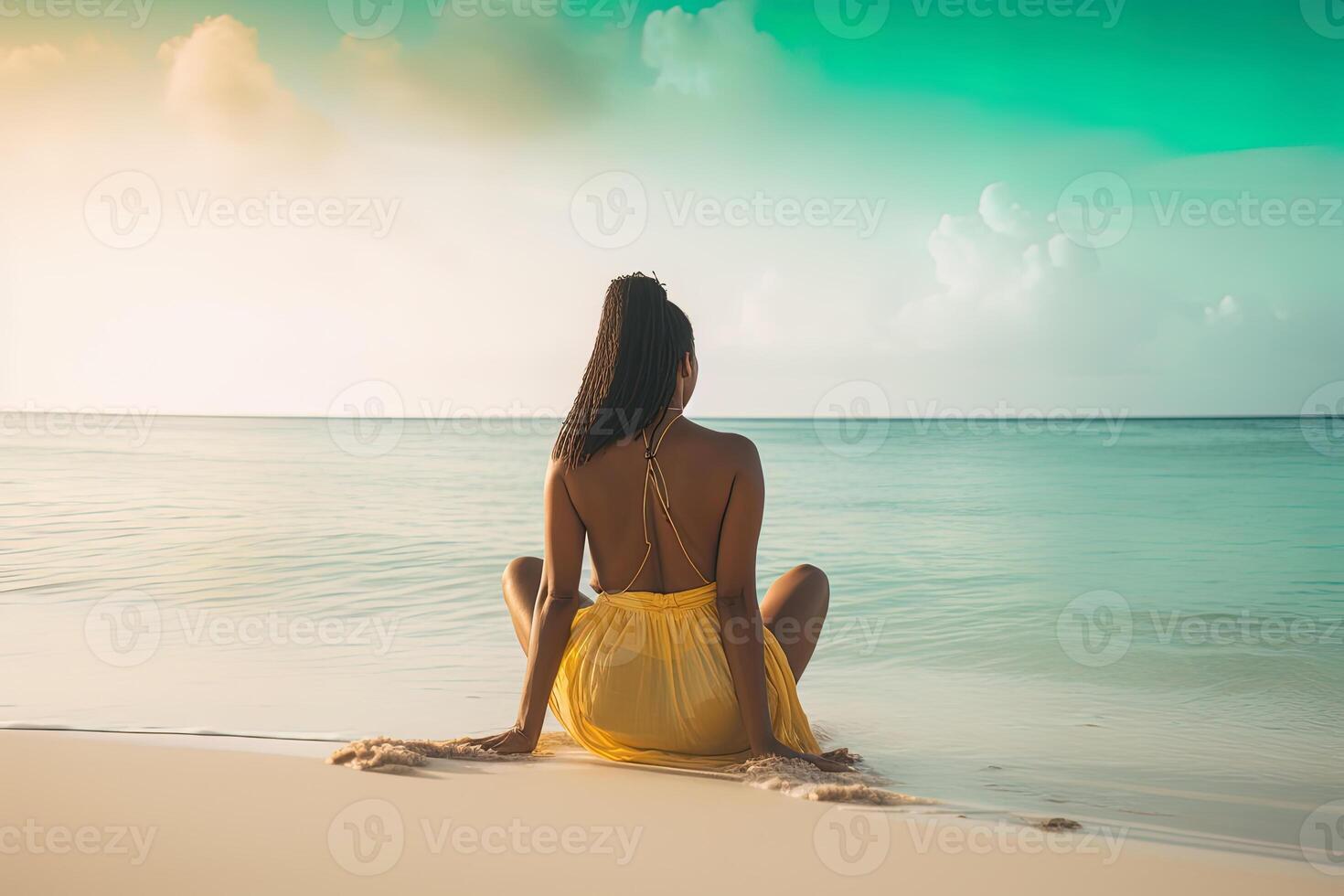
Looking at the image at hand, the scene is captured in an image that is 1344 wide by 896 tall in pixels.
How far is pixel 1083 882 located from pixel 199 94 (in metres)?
13.7

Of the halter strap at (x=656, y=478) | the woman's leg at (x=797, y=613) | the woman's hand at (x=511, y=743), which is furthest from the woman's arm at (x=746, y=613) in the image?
the woman's hand at (x=511, y=743)

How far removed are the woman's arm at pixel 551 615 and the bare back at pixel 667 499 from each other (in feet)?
0.14

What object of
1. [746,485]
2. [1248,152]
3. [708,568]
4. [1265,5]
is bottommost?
[708,568]

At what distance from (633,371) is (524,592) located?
81 cm

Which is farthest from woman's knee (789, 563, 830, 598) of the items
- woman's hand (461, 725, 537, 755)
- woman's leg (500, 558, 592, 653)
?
woman's hand (461, 725, 537, 755)

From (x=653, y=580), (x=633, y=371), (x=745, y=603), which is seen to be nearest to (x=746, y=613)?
(x=745, y=603)

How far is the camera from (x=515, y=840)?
219 cm

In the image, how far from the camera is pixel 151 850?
2090 millimetres

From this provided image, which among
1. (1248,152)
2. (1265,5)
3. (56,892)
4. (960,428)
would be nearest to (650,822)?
(56,892)

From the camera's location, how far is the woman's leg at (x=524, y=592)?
2.99 metres

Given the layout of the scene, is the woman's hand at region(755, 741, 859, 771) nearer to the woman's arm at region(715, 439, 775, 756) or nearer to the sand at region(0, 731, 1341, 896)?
the woman's arm at region(715, 439, 775, 756)

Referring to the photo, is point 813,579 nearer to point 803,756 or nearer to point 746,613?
point 746,613

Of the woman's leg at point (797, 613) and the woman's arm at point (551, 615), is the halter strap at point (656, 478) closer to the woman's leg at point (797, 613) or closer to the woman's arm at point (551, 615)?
the woman's arm at point (551, 615)

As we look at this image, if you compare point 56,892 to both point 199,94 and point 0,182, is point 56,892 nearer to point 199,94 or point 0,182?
point 199,94
